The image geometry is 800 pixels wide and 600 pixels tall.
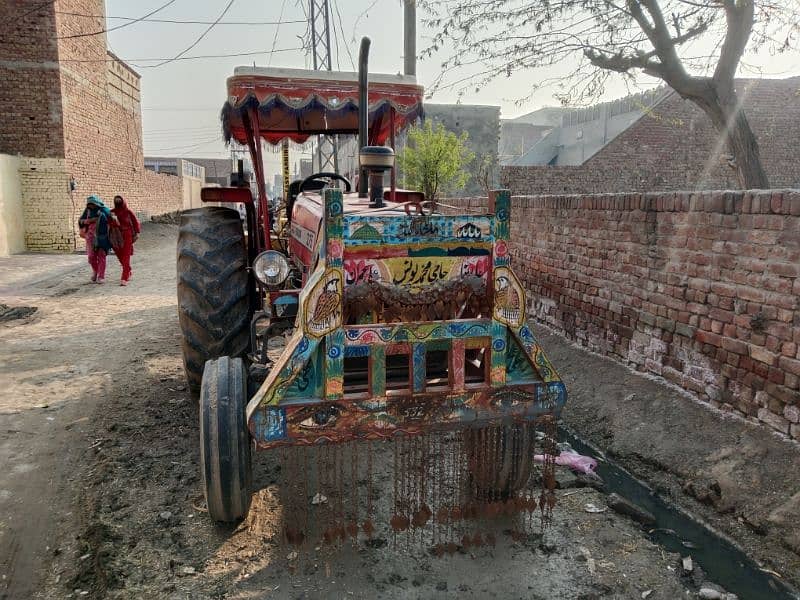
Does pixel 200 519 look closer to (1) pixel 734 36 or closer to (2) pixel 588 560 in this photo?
(2) pixel 588 560

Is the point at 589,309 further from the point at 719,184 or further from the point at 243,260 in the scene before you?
the point at 719,184

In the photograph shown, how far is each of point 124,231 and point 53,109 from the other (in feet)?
20.4

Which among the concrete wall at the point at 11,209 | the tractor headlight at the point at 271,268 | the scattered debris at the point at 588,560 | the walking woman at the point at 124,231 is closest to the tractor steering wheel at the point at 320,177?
the tractor headlight at the point at 271,268

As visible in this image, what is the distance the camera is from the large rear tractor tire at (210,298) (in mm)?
3869

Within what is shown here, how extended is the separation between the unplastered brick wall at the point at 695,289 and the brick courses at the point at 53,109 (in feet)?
43.5

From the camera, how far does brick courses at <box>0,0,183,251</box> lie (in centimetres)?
1400

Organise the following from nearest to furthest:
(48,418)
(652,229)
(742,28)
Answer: (48,418) → (652,229) → (742,28)

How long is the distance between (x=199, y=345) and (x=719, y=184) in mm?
19021

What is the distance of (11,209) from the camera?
14.2 m

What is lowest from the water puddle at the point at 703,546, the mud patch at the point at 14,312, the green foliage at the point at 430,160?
the water puddle at the point at 703,546

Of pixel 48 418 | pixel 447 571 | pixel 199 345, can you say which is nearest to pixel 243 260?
pixel 199 345

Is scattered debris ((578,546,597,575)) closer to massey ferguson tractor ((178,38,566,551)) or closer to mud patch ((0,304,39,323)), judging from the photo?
massey ferguson tractor ((178,38,566,551))

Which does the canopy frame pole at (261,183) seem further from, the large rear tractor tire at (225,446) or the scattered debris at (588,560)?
the scattered debris at (588,560)

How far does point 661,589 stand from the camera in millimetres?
2746
